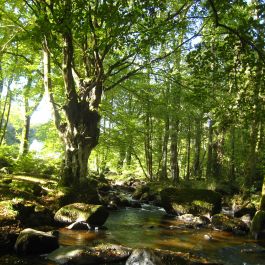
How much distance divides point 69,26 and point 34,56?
56.8ft

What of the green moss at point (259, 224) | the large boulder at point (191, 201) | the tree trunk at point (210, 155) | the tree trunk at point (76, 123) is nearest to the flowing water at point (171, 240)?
the green moss at point (259, 224)

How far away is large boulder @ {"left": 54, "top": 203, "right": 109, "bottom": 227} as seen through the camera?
35.8 feet

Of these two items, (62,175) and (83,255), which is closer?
(83,255)

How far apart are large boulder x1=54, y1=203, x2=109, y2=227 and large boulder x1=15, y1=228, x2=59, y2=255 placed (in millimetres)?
2910

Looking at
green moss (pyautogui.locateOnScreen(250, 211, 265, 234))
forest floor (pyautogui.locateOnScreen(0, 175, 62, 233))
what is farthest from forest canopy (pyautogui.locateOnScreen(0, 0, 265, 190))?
green moss (pyautogui.locateOnScreen(250, 211, 265, 234))

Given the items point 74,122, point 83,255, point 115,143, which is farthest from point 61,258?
point 115,143

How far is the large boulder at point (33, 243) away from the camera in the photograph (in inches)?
297

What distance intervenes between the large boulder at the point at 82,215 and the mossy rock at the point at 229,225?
14.6 ft

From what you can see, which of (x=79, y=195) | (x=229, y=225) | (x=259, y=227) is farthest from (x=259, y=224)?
(x=79, y=195)

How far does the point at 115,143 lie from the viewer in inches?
830

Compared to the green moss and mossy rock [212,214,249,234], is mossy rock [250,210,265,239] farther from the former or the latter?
mossy rock [212,214,249,234]

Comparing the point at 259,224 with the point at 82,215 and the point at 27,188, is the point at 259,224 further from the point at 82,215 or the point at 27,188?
the point at 27,188

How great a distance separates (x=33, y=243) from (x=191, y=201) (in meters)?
9.29

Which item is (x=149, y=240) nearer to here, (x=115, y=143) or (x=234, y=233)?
(x=234, y=233)
